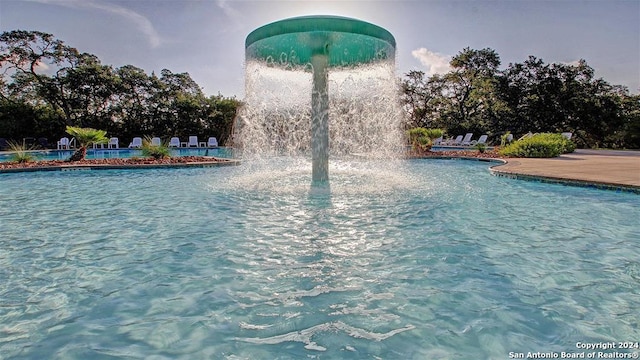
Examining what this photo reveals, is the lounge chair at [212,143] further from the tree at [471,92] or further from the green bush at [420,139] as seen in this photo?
the tree at [471,92]

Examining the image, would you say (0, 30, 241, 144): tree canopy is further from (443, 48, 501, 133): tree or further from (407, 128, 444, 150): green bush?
(443, 48, 501, 133): tree

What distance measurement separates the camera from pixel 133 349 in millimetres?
2072

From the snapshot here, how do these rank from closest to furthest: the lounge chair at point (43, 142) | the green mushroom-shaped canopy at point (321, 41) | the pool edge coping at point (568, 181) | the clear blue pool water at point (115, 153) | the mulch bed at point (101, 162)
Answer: the green mushroom-shaped canopy at point (321, 41)
the pool edge coping at point (568, 181)
the mulch bed at point (101, 162)
the clear blue pool water at point (115, 153)
the lounge chair at point (43, 142)

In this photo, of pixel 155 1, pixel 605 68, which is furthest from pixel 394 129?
pixel 605 68

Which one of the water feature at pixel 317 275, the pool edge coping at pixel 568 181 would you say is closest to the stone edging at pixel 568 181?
the pool edge coping at pixel 568 181

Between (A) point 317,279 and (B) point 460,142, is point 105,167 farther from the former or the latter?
(B) point 460,142

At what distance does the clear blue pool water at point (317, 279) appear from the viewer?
2143 mm

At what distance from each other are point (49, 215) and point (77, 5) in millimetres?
10018

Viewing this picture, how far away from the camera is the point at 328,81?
8.18 m

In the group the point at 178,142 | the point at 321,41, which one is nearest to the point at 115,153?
the point at 178,142

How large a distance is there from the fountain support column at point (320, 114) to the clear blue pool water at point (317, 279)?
2188 mm

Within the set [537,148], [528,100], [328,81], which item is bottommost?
[537,148]

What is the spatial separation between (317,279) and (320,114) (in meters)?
5.42

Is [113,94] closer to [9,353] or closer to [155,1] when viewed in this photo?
[155,1]
